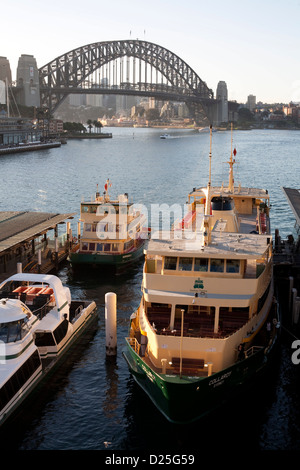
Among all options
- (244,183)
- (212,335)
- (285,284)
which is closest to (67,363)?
(212,335)

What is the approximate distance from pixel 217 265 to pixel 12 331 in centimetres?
810

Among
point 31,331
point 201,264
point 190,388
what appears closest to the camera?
point 190,388

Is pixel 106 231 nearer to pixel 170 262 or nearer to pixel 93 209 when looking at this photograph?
pixel 93 209

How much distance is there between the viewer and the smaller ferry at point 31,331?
2159 centimetres

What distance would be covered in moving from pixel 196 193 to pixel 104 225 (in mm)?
6743

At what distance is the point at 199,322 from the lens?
77.7 feet

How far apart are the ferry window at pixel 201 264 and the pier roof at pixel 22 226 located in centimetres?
1452

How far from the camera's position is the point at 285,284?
117ft

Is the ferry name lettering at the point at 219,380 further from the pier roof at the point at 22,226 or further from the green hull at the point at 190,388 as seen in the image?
the pier roof at the point at 22,226

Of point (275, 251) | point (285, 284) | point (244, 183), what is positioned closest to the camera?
point (285, 284)

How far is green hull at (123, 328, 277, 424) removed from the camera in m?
20.2

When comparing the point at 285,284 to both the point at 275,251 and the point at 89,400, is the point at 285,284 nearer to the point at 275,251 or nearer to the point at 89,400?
the point at 275,251

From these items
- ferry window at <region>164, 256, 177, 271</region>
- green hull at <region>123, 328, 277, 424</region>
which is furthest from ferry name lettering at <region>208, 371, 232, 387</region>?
ferry window at <region>164, 256, 177, 271</region>

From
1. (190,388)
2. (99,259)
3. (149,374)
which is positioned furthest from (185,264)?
(99,259)
